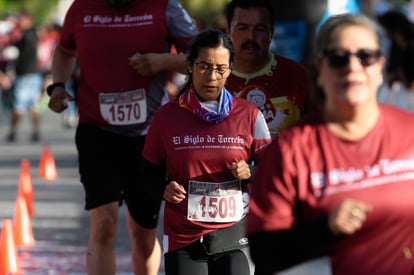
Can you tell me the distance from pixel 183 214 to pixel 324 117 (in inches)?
78.0

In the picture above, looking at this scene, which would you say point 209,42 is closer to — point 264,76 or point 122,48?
point 264,76

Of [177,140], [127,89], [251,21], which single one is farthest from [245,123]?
[127,89]

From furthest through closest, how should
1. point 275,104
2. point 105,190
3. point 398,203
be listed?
point 105,190 < point 275,104 < point 398,203

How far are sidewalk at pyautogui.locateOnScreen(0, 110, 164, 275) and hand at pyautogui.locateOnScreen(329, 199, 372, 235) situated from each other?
591cm

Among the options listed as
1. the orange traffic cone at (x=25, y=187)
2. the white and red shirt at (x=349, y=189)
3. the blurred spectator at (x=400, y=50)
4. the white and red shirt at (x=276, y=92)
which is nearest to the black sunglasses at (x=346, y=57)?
the white and red shirt at (x=349, y=189)

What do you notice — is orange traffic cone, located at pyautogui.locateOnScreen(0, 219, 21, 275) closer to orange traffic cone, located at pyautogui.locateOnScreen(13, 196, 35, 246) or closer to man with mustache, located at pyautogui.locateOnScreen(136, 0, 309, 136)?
orange traffic cone, located at pyautogui.locateOnScreen(13, 196, 35, 246)

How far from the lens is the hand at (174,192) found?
5711 mm

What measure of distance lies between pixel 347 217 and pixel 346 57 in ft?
1.67

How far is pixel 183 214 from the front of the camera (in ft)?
19.2

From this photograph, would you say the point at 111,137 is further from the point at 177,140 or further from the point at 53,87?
the point at 177,140

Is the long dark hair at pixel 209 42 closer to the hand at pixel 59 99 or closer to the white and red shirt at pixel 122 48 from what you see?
the white and red shirt at pixel 122 48

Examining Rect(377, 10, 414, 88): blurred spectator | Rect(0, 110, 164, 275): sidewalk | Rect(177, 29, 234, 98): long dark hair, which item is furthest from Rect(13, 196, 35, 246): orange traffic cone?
Rect(377, 10, 414, 88): blurred spectator

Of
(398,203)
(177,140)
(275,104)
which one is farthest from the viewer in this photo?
(275,104)

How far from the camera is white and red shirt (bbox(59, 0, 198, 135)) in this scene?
7.24 m
